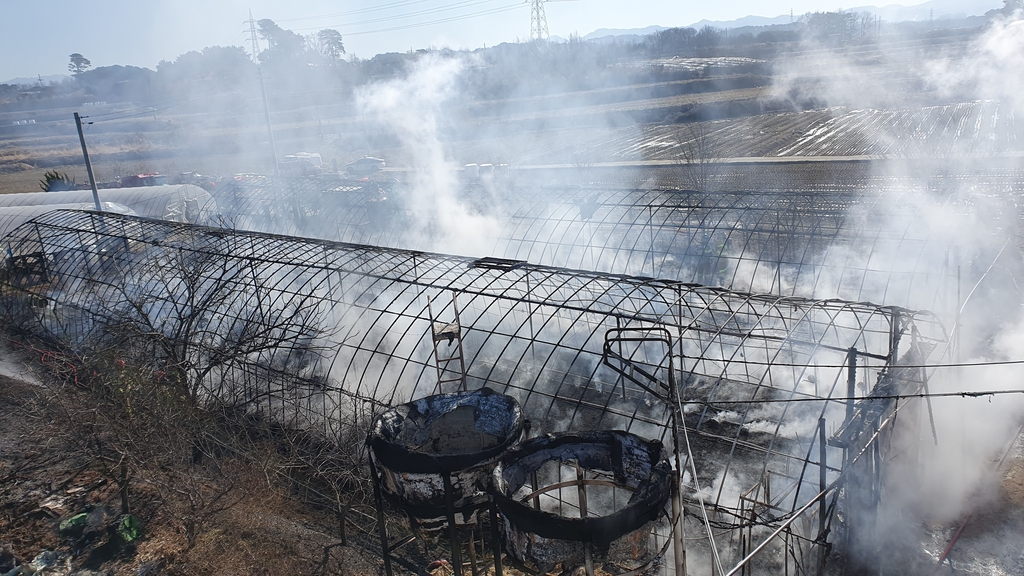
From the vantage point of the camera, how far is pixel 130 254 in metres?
18.2

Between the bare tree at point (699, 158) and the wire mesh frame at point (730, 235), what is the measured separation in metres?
4.98

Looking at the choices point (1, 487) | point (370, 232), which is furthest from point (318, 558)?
point (370, 232)

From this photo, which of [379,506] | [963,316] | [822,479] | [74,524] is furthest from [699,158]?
[74,524]

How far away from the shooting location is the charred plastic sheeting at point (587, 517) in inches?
245

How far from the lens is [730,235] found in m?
19.0

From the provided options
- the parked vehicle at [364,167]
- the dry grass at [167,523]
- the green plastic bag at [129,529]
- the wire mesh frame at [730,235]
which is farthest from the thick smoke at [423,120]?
the green plastic bag at [129,529]

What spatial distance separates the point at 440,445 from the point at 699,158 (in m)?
34.0

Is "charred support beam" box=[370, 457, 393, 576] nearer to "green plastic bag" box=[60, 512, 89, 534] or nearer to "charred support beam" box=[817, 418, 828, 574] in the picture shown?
"charred support beam" box=[817, 418, 828, 574]

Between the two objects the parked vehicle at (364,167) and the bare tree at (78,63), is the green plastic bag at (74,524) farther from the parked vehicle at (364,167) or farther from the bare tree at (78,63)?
the bare tree at (78,63)

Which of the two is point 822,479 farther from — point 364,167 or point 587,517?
point 364,167

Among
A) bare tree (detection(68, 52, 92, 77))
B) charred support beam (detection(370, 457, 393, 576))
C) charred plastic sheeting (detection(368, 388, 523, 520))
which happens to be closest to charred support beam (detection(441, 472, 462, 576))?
charred plastic sheeting (detection(368, 388, 523, 520))

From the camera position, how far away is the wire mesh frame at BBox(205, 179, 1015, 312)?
670 inches

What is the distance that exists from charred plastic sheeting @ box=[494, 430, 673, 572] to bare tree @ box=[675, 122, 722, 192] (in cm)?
1967

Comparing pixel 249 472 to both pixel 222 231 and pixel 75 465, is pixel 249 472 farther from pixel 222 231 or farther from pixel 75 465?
pixel 222 231
